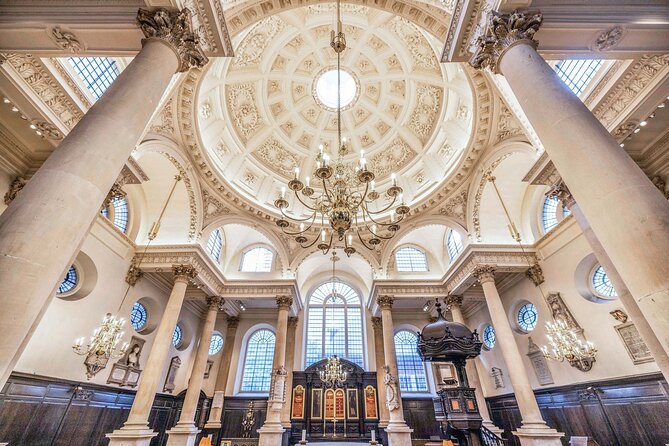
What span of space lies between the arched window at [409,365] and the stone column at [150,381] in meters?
11.5

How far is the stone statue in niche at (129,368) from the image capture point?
10.6 m

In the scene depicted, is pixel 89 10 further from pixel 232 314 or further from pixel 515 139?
pixel 232 314

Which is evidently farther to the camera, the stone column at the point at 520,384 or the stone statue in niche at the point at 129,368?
the stone statue in niche at the point at 129,368

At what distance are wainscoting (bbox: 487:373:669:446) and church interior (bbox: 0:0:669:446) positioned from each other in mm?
56

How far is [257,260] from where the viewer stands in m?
16.4

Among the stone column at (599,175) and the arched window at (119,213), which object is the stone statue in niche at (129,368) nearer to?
the arched window at (119,213)

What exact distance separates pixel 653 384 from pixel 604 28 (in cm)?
889

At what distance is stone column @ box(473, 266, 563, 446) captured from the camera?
7.77 metres

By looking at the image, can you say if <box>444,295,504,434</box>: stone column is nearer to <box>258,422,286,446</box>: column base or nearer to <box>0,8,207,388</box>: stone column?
<box>258,422,286,446</box>: column base

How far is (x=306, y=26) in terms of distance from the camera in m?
12.8

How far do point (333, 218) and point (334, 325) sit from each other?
13.3m

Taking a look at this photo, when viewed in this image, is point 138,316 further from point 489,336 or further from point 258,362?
point 489,336

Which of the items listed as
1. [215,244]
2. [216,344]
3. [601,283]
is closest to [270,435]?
[216,344]

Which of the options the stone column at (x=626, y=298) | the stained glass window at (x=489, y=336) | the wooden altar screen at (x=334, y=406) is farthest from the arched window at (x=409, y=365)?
the stone column at (x=626, y=298)
